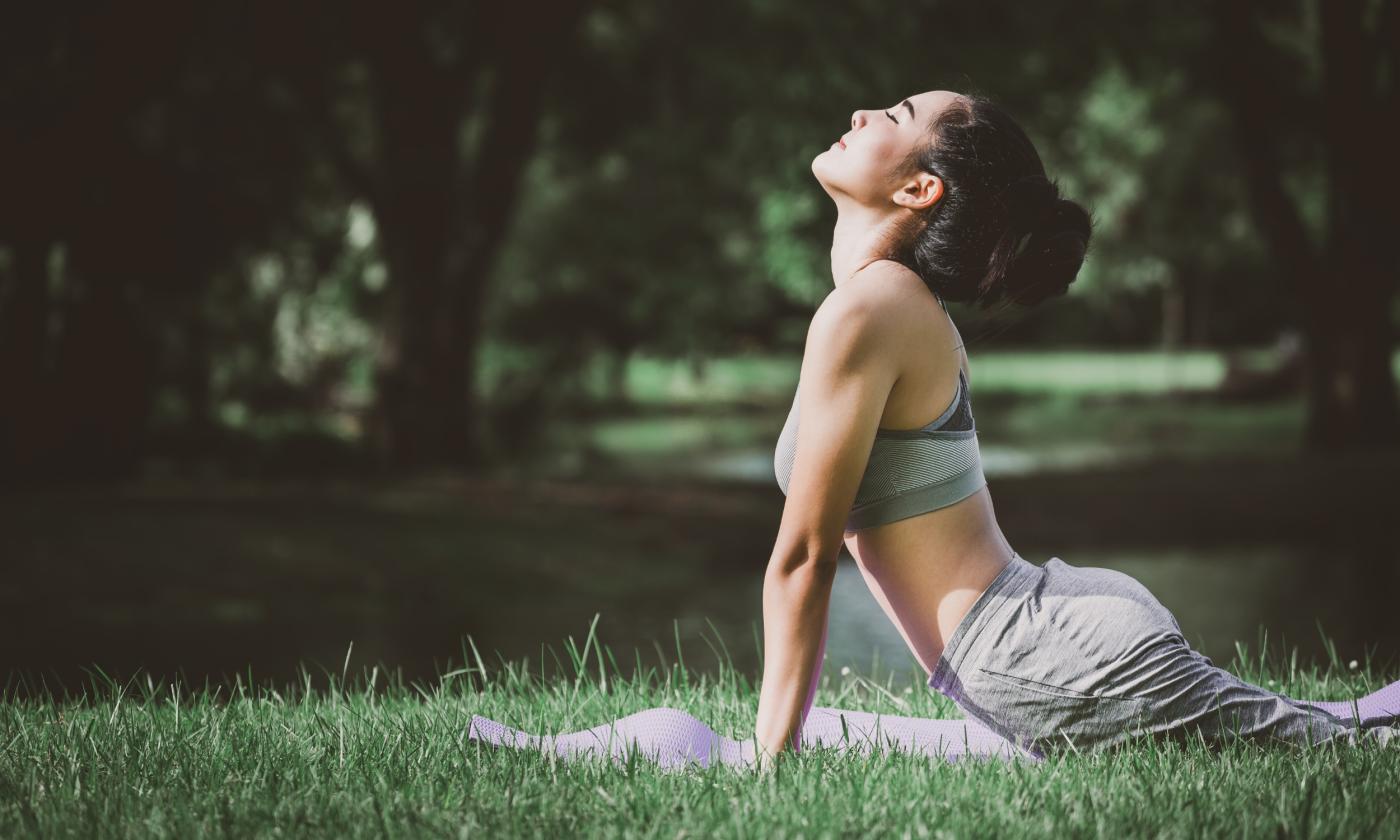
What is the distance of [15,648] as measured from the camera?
9.70 meters

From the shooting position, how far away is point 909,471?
346 cm

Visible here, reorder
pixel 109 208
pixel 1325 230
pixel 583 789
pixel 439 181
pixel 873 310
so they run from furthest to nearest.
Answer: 1. pixel 1325 230
2. pixel 439 181
3. pixel 109 208
4. pixel 873 310
5. pixel 583 789

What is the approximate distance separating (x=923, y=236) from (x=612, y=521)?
490 inches

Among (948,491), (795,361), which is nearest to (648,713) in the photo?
(948,491)

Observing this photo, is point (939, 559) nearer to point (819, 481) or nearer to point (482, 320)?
point (819, 481)

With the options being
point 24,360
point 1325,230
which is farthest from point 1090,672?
point 1325,230

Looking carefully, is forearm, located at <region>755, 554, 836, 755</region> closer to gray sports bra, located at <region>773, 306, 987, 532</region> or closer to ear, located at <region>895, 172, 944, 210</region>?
gray sports bra, located at <region>773, 306, 987, 532</region>

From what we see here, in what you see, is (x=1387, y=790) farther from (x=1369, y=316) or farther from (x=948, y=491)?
(x=1369, y=316)

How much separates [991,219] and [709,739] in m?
1.43

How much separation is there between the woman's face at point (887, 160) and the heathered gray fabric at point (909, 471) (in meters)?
0.46

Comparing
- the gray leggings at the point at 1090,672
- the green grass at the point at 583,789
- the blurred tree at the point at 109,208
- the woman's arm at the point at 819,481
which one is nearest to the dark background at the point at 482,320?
the blurred tree at the point at 109,208

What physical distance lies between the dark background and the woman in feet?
0.85

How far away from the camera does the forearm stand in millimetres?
3383

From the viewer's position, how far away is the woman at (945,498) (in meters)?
3.34
